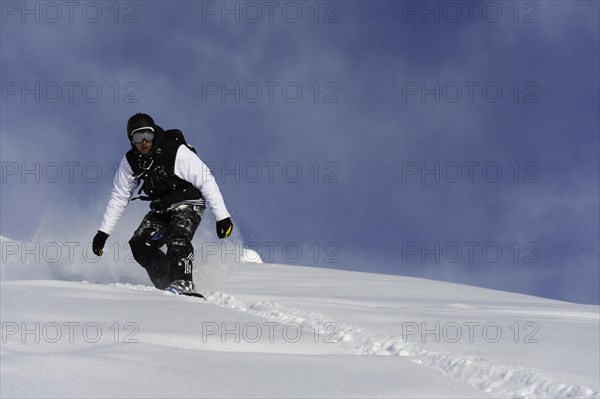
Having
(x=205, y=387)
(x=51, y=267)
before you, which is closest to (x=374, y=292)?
(x=51, y=267)

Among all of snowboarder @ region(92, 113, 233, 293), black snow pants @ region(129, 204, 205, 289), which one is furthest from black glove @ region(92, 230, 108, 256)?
black snow pants @ region(129, 204, 205, 289)

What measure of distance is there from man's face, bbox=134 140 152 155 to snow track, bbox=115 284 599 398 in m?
Result: 2.13

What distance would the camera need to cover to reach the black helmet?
6207 mm

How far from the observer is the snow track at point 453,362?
329 cm

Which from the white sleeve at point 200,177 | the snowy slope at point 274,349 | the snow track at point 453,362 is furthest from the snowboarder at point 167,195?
the snow track at point 453,362

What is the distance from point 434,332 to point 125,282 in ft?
13.5

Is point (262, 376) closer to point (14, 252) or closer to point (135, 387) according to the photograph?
point (135, 387)

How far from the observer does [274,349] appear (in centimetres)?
375

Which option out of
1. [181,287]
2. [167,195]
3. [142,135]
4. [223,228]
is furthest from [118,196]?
[181,287]

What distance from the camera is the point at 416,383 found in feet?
10.2

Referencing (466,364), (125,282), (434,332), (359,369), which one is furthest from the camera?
(125,282)

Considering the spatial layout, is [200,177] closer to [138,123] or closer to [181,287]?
[138,123]

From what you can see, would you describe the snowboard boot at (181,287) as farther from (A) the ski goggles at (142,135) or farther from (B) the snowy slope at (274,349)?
(A) the ski goggles at (142,135)

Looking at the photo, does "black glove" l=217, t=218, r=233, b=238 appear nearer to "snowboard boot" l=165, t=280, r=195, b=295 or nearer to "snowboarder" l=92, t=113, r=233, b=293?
"snowboarder" l=92, t=113, r=233, b=293
